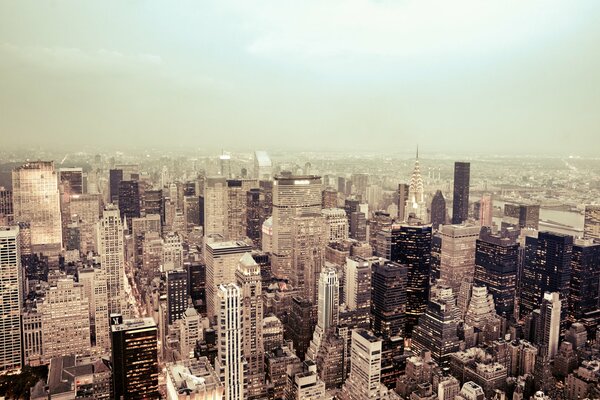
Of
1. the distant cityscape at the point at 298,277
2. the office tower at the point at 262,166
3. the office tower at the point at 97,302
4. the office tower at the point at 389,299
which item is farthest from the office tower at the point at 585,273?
the office tower at the point at 97,302


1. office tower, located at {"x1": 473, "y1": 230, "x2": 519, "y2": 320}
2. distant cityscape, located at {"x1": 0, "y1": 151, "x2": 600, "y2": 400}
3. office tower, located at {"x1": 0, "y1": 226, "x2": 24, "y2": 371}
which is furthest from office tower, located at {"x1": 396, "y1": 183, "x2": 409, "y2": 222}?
office tower, located at {"x1": 0, "y1": 226, "x2": 24, "y2": 371}

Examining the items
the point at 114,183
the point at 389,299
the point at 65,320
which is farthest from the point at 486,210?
the point at 65,320

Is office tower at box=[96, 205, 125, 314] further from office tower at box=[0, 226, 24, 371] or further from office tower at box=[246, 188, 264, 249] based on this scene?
office tower at box=[246, 188, 264, 249]

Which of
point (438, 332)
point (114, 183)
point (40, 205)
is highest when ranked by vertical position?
point (114, 183)

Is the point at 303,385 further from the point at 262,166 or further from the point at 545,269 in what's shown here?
the point at 545,269

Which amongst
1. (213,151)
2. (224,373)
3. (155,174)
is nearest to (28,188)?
(155,174)

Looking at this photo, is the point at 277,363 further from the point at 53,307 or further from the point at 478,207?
the point at 478,207
